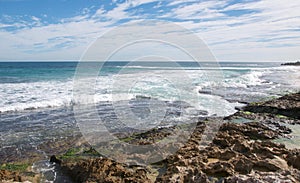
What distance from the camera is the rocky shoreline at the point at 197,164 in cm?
548

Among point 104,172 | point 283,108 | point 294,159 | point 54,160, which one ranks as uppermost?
point 104,172

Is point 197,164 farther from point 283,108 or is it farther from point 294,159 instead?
point 283,108

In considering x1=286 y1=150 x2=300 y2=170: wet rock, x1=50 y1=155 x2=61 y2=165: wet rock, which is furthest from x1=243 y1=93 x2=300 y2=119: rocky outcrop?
x1=50 y1=155 x2=61 y2=165: wet rock

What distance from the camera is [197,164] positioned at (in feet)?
21.1

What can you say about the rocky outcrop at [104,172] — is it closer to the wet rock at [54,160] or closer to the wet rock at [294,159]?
the wet rock at [54,160]

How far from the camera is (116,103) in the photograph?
20281 mm

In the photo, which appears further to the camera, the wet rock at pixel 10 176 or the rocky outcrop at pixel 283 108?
the rocky outcrop at pixel 283 108

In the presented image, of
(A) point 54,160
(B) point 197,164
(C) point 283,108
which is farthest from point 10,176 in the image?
(C) point 283,108

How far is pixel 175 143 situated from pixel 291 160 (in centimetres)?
340

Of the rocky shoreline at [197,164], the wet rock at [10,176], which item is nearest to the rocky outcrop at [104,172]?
the rocky shoreline at [197,164]

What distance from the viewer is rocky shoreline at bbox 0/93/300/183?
5.48m

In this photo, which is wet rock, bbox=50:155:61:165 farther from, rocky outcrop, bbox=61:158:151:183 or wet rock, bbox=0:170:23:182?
wet rock, bbox=0:170:23:182

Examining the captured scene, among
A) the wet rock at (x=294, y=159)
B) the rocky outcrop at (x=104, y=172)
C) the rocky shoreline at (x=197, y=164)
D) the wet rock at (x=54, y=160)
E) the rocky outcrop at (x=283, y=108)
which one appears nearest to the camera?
the rocky shoreline at (x=197, y=164)

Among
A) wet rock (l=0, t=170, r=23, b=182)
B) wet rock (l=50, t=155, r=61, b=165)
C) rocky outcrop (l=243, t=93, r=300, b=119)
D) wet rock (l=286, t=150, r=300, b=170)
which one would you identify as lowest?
rocky outcrop (l=243, t=93, r=300, b=119)
